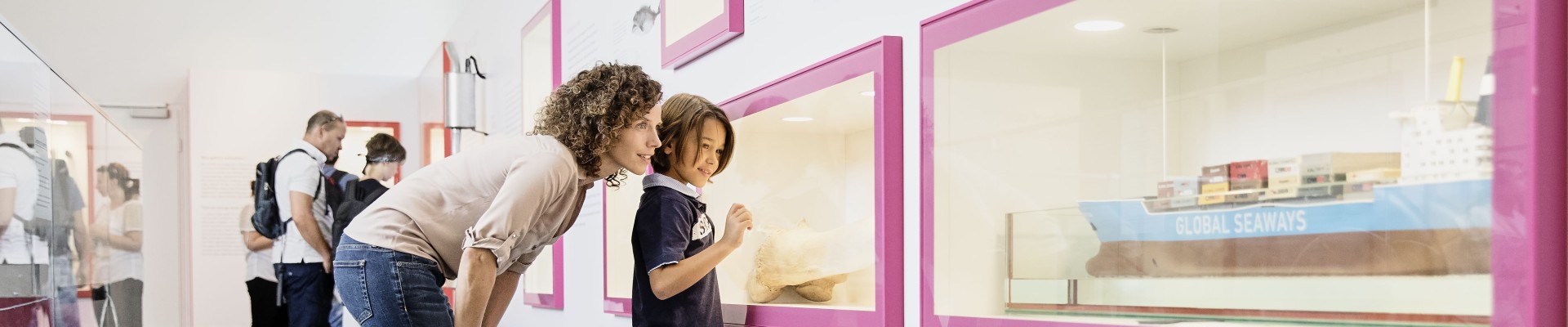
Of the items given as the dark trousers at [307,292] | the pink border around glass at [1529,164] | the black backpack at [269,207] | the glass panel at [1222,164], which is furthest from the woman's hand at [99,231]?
the pink border around glass at [1529,164]

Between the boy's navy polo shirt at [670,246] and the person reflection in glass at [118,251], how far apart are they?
274 cm

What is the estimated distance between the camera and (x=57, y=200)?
324cm

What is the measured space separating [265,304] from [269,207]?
59 centimetres

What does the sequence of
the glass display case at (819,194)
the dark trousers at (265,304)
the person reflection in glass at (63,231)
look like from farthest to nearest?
1. the dark trousers at (265,304)
2. the person reflection in glass at (63,231)
3. the glass display case at (819,194)

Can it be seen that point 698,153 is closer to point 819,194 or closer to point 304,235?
point 819,194

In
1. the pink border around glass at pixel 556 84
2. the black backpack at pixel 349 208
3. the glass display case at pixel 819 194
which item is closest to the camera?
the glass display case at pixel 819 194

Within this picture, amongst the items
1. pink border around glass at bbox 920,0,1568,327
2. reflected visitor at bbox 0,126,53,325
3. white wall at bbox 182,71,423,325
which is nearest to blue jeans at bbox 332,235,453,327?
reflected visitor at bbox 0,126,53,325

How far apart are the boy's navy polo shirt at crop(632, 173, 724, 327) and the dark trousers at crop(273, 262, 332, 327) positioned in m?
2.83

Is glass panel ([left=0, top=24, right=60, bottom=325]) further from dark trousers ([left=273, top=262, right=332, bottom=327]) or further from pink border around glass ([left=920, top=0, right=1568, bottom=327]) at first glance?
pink border around glass ([left=920, top=0, right=1568, bottom=327])

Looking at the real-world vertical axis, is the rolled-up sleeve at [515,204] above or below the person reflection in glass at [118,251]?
above

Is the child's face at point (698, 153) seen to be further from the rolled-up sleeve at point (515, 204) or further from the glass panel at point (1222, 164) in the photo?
the glass panel at point (1222, 164)

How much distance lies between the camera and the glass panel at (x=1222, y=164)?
893mm

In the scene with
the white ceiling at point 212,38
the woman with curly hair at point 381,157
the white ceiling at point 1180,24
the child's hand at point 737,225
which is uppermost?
the white ceiling at point 212,38

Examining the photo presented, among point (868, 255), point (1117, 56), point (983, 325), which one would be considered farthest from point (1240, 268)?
point (868, 255)
